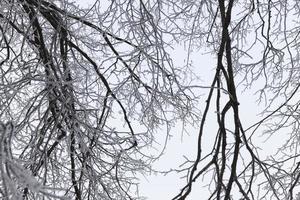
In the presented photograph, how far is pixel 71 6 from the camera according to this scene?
409 centimetres

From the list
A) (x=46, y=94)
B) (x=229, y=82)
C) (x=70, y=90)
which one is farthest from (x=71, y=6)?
(x=229, y=82)

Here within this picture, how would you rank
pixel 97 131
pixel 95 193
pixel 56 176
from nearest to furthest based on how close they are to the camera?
1. pixel 97 131
2. pixel 95 193
3. pixel 56 176

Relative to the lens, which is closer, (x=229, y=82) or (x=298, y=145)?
(x=229, y=82)

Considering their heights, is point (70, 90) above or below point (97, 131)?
above

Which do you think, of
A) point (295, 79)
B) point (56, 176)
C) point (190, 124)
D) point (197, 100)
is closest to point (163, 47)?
point (197, 100)

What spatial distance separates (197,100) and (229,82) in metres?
1.68

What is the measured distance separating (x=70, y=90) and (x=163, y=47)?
2.39 ft

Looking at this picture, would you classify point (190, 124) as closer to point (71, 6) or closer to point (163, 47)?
point (163, 47)

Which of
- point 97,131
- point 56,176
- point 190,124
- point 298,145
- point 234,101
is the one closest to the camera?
point 234,101

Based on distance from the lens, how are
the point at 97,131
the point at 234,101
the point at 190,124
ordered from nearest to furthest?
the point at 234,101, the point at 97,131, the point at 190,124

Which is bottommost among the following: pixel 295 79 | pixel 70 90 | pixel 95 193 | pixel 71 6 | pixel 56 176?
pixel 95 193

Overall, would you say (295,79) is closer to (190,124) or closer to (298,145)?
(298,145)

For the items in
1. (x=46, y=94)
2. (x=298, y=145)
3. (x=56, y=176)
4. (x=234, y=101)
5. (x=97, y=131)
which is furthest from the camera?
(x=298, y=145)

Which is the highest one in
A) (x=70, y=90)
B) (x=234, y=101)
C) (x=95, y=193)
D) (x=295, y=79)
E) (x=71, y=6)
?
(x=71, y=6)
